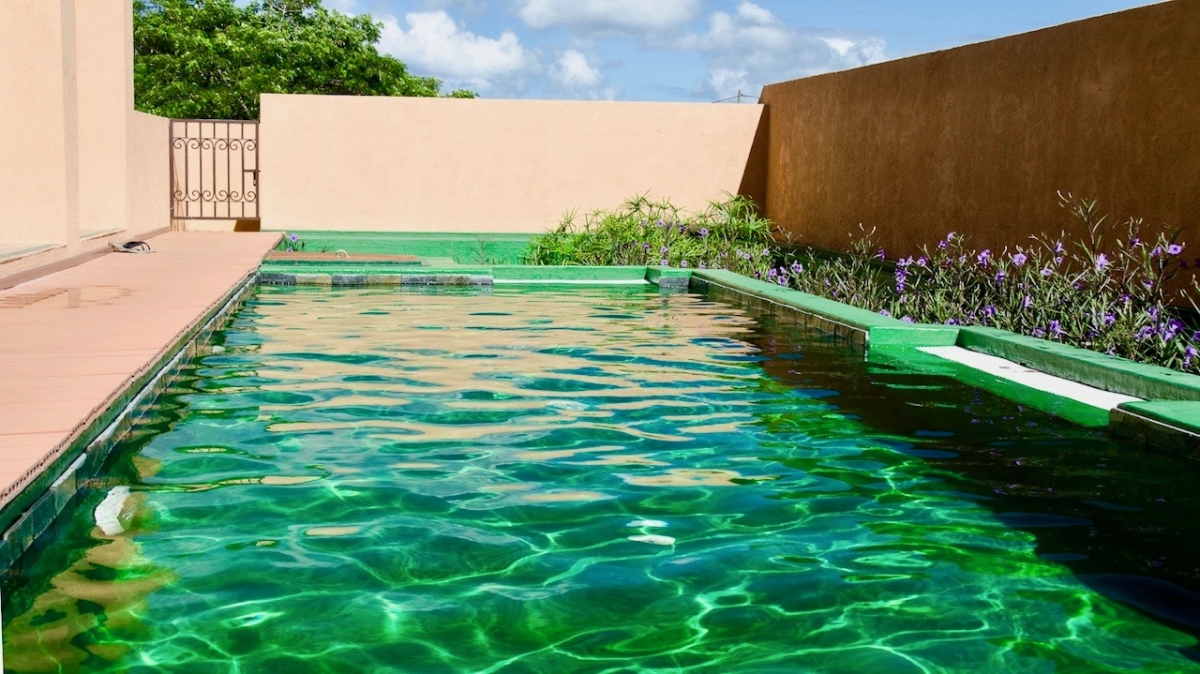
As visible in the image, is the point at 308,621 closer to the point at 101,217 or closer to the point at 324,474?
the point at 324,474

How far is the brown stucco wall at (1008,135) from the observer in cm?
714

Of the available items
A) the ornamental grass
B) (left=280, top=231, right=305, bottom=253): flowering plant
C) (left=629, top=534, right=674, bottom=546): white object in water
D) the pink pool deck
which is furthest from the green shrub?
(left=629, top=534, right=674, bottom=546): white object in water

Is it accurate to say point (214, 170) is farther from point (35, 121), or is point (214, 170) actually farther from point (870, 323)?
point (870, 323)

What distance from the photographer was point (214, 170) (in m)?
13.6

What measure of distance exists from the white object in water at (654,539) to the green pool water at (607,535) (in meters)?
0.02

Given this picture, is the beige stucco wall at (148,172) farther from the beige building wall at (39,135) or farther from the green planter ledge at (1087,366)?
the green planter ledge at (1087,366)

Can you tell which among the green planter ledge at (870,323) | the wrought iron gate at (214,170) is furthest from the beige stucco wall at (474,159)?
the green planter ledge at (870,323)

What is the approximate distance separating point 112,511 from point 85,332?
1849 mm

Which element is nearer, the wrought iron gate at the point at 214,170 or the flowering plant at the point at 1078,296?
the flowering plant at the point at 1078,296

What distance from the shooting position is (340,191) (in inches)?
540

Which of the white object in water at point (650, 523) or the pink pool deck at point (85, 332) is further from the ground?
the pink pool deck at point (85, 332)

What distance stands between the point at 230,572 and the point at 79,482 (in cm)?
78


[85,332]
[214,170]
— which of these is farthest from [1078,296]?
[214,170]

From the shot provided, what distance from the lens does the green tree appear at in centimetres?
3006
